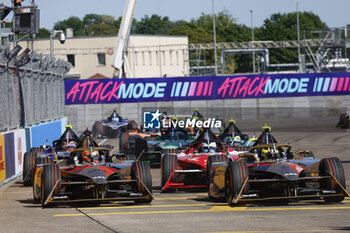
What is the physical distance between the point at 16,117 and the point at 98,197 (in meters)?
8.90

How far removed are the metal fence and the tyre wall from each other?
263 mm

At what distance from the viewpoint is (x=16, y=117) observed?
70.4ft

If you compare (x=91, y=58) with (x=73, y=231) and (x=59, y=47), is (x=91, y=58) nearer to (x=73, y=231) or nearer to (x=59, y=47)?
(x=59, y=47)

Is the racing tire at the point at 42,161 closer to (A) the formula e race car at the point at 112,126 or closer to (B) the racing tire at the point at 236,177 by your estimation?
(B) the racing tire at the point at 236,177

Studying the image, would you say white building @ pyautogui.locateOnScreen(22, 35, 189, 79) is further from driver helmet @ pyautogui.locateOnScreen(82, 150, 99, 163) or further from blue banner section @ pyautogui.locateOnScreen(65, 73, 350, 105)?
driver helmet @ pyautogui.locateOnScreen(82, 150, 99, 163)

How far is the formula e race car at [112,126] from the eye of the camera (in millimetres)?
35531

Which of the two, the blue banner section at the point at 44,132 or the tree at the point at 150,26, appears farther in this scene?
the tree at the point at 150,26

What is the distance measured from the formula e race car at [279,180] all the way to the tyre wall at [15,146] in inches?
264

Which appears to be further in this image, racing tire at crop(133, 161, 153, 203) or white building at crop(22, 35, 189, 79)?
white building at crop(22, 35, 189, 79)

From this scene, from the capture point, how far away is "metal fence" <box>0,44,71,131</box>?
66.3 ft

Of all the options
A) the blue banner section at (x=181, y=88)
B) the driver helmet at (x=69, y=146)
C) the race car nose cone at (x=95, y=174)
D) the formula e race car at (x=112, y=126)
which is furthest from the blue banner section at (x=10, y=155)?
the blue banner section at (x=181, y=88)

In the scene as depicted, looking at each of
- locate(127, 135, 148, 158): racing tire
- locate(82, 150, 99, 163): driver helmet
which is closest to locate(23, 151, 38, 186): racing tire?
locate(82, 150, 99, 163): driver helmet

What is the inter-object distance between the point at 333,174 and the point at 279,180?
0.88 m

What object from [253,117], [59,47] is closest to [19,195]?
[253,117]
